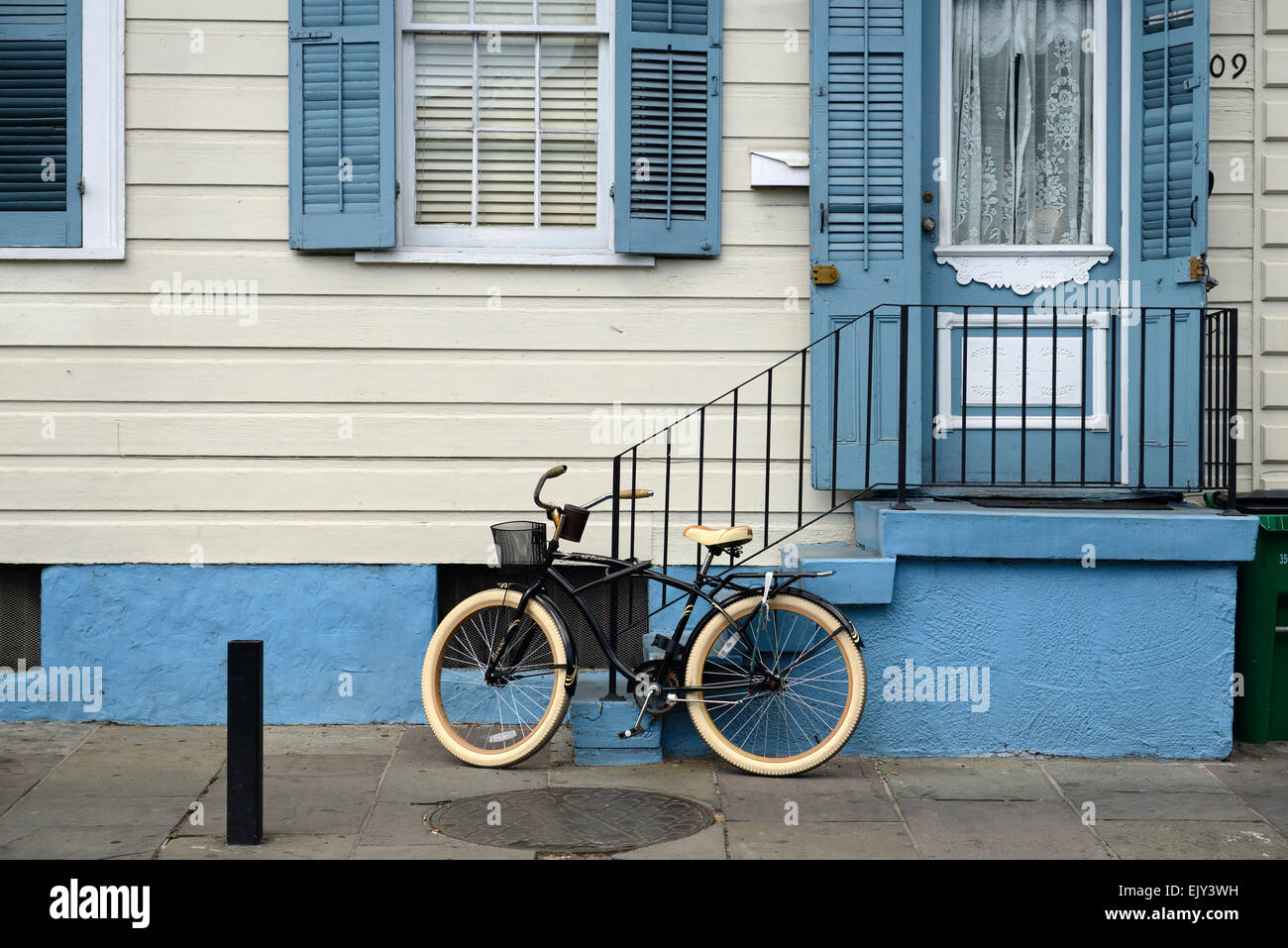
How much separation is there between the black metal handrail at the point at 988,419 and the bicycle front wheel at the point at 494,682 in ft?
2.09

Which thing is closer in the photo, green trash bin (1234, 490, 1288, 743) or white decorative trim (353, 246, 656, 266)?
green trash bin (1234, 490, 1288, 743)

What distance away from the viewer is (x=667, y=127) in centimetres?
686

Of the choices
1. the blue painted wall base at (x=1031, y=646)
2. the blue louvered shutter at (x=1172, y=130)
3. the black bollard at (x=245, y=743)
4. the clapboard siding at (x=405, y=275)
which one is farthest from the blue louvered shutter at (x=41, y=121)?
the blue louvered shutter at (x=1172, y=130)

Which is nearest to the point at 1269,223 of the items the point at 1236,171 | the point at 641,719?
the point at 1236,171

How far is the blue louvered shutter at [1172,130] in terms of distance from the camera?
673cm

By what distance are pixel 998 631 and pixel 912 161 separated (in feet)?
7.58

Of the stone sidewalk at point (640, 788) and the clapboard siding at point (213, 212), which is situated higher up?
the clapboard siding at point (213, 212)

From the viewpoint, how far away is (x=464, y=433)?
6895 mm

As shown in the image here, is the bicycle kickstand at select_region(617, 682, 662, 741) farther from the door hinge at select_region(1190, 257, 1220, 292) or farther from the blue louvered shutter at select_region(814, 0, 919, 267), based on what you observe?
the door hinge at select_region(1190, 257, 1220, 292)

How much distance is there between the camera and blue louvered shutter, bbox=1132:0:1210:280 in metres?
6.73

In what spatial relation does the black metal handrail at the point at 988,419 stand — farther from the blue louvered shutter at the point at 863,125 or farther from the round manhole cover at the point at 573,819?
the round manhole cover at the point at 573,819

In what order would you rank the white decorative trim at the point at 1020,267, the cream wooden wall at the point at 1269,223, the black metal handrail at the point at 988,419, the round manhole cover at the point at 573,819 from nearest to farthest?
the round manhole cover at the point at 573,819 < the black metal handrail at the point at 988,419 < the cream wooden wall at the point at 1269,223 < the white decorative trim at the point at 1020,267

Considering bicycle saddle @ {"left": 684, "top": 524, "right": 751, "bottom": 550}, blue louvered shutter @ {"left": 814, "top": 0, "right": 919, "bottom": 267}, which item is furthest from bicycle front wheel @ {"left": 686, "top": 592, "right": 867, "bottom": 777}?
blue louvered shutter @ {"left": 814, "top": 0, "right": 919, "bottom": 267}

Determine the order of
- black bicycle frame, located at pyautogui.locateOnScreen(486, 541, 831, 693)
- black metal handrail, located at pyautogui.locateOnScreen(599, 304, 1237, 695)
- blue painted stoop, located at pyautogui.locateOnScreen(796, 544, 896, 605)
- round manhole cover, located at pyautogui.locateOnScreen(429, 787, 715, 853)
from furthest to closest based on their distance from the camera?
black metal handrail, located at pyautogui.locateOnScreen(599, 304, 1237, 695)
blue painted stoop, located at pyautogui.locateOnScreen(796, 544, 896, 605)
black bicycle frame, located at pyautogui.locateOnScreen(486, 541, 831, 693)
round manhole cover, located at pyautogui.locateOnScreen(429, 787, 715, 853)
